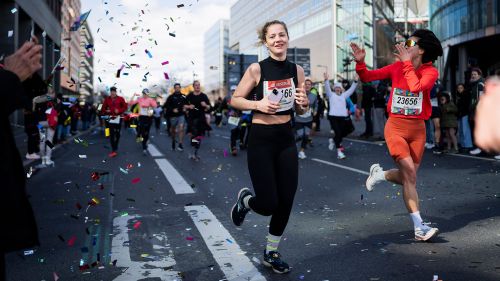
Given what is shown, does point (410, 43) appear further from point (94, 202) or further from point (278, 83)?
point (94, 202)

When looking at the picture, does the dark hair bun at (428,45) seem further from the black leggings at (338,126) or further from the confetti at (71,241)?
the black leggings at (338,126)

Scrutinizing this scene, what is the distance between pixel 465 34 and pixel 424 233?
3592 cm

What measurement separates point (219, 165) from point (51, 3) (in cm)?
3921

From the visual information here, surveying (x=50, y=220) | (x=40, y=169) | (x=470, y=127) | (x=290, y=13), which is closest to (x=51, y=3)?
(x=40, y=169)

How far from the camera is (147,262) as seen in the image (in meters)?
4.42

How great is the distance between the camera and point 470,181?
884 centimetres

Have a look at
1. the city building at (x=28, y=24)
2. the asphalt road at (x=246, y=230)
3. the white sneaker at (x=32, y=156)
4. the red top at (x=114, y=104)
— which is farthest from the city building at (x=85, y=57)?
the city building at (x=28, y=24)

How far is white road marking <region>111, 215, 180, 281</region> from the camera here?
13.3ft

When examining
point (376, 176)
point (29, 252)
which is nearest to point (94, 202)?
point (29, 252)

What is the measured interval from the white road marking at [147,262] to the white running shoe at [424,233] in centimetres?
225

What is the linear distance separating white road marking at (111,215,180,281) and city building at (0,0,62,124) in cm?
1534

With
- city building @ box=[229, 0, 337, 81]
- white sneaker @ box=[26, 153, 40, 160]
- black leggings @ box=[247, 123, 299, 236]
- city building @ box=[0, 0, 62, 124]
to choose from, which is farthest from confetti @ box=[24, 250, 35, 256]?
city building @ box=[229, 0, 337, 81]

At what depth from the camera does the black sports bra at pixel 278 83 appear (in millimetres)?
4352

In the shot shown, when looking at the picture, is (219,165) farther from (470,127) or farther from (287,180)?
(287,180)
